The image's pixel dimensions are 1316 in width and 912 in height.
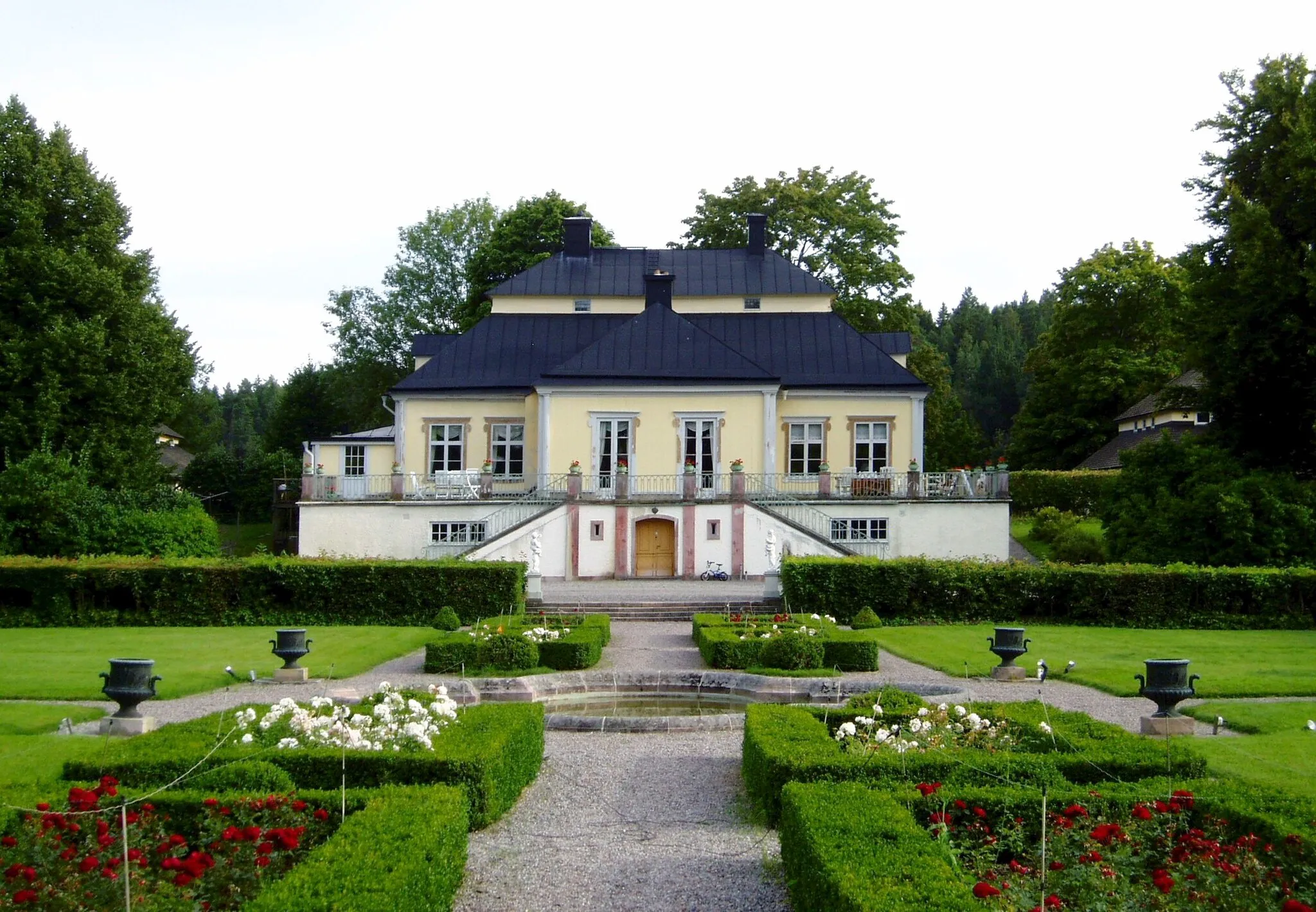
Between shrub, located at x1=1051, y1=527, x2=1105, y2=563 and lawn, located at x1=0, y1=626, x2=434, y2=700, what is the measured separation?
2039cm

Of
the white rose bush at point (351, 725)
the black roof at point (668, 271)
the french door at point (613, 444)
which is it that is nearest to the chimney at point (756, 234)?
the black roof at point (668, 271)

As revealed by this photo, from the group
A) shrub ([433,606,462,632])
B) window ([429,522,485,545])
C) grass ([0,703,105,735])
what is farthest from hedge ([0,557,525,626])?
grass ([0,703,105,735])

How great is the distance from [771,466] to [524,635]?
18.5 m

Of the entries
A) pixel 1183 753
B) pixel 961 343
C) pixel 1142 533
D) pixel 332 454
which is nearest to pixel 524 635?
pixel 1183 753

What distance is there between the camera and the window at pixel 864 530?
33719 millimetres

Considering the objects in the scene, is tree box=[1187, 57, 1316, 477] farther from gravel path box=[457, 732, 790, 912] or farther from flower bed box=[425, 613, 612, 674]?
gravel path box=[457, 732, 790, 912]

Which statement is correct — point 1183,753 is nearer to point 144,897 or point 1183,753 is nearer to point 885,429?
point 144,897

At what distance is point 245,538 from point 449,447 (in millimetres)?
16351

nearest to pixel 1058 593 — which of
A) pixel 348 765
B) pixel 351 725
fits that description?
pixel 351 725

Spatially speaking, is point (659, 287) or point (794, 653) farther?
point (659, 287)

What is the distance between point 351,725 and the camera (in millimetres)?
10570

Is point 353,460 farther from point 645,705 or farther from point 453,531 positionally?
point 645,705

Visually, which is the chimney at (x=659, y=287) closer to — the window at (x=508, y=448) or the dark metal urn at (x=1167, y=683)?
the window at (x=508, y=448)

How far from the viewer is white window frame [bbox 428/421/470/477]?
126ft
